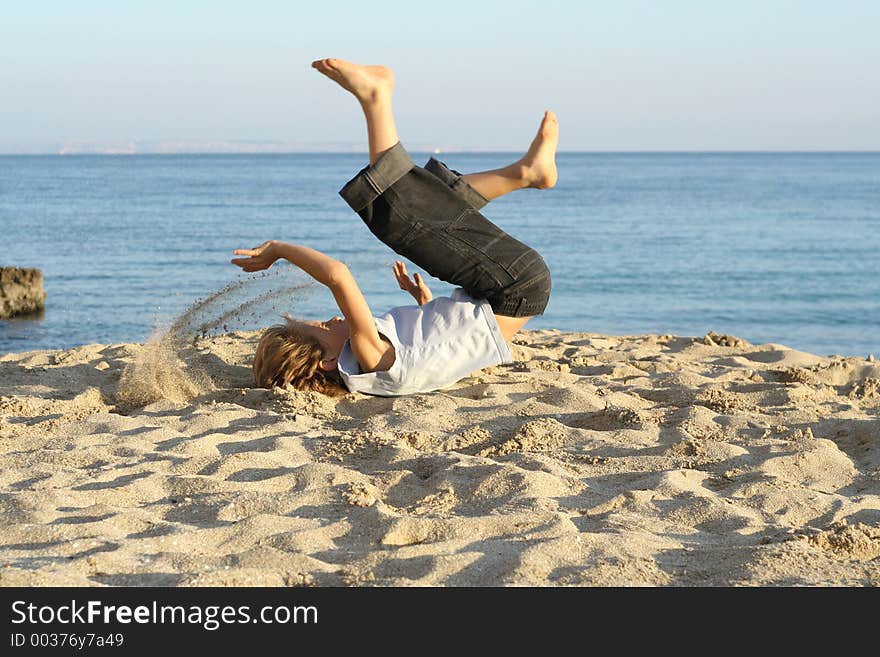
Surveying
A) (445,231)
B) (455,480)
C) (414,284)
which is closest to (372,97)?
(445,231)

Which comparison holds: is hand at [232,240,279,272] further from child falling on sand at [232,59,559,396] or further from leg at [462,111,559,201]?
leg at [462,111,559,201]

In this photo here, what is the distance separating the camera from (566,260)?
21.3 meters

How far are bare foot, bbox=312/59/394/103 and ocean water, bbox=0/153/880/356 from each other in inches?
83.4

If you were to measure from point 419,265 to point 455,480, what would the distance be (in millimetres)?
1561

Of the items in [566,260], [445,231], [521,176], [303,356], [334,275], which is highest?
[521,176]

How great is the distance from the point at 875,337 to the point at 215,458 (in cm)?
1116

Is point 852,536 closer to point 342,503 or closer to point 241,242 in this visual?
point 342,503

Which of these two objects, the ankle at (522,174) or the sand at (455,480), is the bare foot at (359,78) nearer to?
the ankle at (522,174)

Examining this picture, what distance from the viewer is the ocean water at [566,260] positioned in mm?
13500

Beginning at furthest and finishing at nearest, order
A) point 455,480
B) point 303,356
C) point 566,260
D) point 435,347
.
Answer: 1. point 566,260
2. point 303,356
3. point 435,347
4. point 455,480

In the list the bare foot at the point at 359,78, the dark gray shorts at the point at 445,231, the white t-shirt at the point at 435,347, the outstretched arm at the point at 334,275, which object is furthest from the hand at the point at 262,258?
the bare foot at the point at 359,78

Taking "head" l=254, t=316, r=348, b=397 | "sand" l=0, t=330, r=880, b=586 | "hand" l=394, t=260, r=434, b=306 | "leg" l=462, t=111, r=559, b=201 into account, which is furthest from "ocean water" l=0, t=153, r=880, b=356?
"leg" l=462, t=111, r=559, b=201

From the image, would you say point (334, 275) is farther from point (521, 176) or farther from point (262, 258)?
point (521, 176)

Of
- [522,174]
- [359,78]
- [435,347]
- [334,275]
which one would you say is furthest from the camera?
[435,347]
